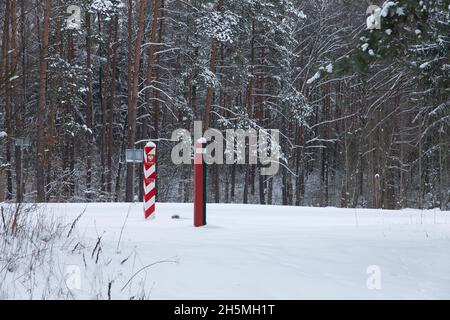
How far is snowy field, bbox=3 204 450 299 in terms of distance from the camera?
469 cm

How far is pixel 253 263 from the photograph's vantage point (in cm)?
554

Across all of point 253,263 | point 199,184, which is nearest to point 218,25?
point 199,184

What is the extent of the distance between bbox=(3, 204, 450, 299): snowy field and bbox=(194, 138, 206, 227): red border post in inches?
15.6

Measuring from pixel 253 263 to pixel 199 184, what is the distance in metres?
3.19

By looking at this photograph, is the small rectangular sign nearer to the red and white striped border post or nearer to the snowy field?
the red and white striped border post

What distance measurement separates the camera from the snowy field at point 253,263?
4.69 m

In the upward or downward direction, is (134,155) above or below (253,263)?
above

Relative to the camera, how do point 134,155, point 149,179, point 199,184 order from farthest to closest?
point 134,155
point 149,179
point 199,184

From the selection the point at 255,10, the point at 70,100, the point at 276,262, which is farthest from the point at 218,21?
the point at 276,262

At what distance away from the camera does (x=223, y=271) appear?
5.16 meters

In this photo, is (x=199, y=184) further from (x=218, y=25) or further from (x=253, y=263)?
(x=218, y=25)

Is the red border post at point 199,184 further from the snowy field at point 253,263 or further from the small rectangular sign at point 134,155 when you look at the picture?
the small rectangular sign at point 134,155

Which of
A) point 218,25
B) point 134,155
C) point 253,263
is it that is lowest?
point 253,263
